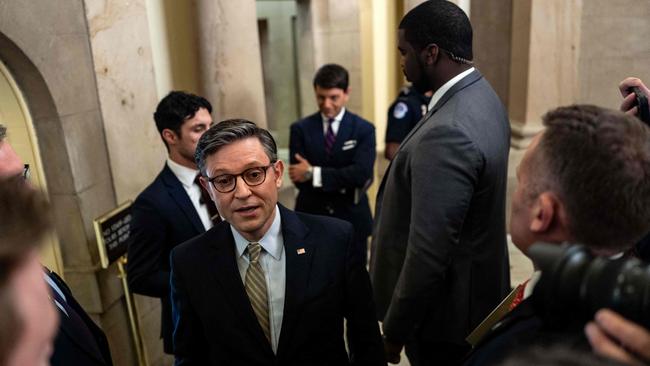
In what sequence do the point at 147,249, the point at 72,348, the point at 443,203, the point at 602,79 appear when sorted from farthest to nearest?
the point at 602,79 → the point at 147,249 → the point at 443,203 → the point at 72,348

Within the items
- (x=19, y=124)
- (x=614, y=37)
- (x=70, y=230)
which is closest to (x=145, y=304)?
(x=70, y=230)

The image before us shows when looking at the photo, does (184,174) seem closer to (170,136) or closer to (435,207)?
(170,136)

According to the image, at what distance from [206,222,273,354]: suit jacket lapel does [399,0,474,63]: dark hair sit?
1.17 metres

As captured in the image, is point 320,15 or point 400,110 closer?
point 400,110

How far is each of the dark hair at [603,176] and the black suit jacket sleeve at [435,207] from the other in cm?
80

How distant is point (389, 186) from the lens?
2.15 m

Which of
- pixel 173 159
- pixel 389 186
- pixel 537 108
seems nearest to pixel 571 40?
pixel 537 108

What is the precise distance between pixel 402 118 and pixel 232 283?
3085 millimetres

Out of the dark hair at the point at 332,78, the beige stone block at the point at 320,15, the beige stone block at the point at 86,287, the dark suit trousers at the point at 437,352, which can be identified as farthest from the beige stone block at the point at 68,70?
the beige stone block at the point at 320,15

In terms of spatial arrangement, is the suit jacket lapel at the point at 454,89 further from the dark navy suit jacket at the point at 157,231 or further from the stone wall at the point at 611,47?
the stone wall at the point at 611,47

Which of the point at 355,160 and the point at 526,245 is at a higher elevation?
the point at 526,245

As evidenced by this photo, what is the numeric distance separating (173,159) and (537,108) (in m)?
3.60

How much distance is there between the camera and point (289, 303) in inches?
62.8

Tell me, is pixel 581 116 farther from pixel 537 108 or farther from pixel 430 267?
pixel 537 108
